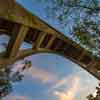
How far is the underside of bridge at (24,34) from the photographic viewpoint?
14.2m

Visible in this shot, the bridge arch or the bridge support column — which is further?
the bridge support column

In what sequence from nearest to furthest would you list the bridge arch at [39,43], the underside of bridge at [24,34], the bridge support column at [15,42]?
the underside of bridge at [24,34] → the bridge arch at [39,43] → the bridge support column at [15,42]

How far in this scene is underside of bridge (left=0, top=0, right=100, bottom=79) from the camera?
46.6 ft

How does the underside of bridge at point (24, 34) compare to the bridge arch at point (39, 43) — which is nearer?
the underside of bridge at point (24, 34)

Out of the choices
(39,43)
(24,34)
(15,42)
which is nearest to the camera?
(15,42)

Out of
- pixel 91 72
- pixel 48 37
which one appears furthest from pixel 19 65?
pixel 91 72

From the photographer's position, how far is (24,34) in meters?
17.9

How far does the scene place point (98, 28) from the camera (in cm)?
1063

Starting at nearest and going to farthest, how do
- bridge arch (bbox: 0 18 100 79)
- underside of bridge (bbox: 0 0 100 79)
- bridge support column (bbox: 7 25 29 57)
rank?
underside of bridge (bbox: 0 0 100 79)
bridge arch (bbox: 0 18 100 79)
bridge support column (bbox: 7 25 29 57)

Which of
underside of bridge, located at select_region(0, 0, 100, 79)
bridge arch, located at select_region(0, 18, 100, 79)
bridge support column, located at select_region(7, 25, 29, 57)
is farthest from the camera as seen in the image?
bridge support column, located at select_region(7, 25, 29, 57)

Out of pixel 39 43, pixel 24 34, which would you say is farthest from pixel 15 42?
pixel 39 43

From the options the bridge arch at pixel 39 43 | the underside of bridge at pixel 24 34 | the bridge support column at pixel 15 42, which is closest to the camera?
→ the underside of bridge at pixel 24 34

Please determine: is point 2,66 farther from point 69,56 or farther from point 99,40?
point 69,56

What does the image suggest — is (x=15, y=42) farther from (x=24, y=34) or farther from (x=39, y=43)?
(x=39, y=43)
